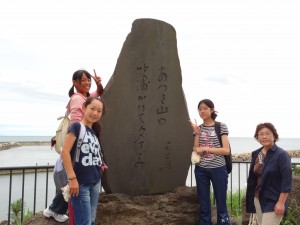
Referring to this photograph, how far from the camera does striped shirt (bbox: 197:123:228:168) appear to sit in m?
3.80

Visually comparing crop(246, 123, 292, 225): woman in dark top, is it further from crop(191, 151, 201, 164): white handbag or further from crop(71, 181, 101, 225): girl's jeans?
crop(71, 181, 101, 225): girl's jeans

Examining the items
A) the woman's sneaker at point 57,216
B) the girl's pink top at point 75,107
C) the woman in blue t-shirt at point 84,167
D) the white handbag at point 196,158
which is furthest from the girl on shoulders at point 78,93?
the white handbag at point 196,158

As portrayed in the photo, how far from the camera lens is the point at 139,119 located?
14.5 ft

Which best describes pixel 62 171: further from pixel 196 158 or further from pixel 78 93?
pixel 196 158

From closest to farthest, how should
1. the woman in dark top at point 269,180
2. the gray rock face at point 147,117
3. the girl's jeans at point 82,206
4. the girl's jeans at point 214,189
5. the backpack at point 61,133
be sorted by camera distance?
the girl's jeans at point 82,206
the woman in dark top at point 269,180
the backpack at point 61,133
the girl's jeans at point 214,189
the gray rock face at point 147,117

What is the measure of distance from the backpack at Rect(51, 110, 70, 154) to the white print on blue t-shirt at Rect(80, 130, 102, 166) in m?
0.55

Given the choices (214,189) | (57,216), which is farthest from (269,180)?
(57,216)

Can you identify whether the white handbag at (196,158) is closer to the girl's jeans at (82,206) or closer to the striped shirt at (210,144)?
the striped shirt at (210,144)

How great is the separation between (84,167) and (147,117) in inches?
69.7

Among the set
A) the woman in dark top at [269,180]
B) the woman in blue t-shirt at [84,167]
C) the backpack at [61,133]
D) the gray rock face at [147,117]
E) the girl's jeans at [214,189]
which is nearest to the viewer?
the woman in blue t-shirt at [84,167]

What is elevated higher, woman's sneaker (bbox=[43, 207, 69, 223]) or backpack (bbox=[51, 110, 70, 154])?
backpack (bbox=[51, 110, 70, 154])

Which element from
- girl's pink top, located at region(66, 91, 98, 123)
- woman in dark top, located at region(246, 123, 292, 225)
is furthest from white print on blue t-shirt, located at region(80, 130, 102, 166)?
woman in dark top, located at region(246, 123, 292, 225)

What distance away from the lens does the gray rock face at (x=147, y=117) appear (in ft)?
14.1

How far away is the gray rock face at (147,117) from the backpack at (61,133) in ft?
2.62
